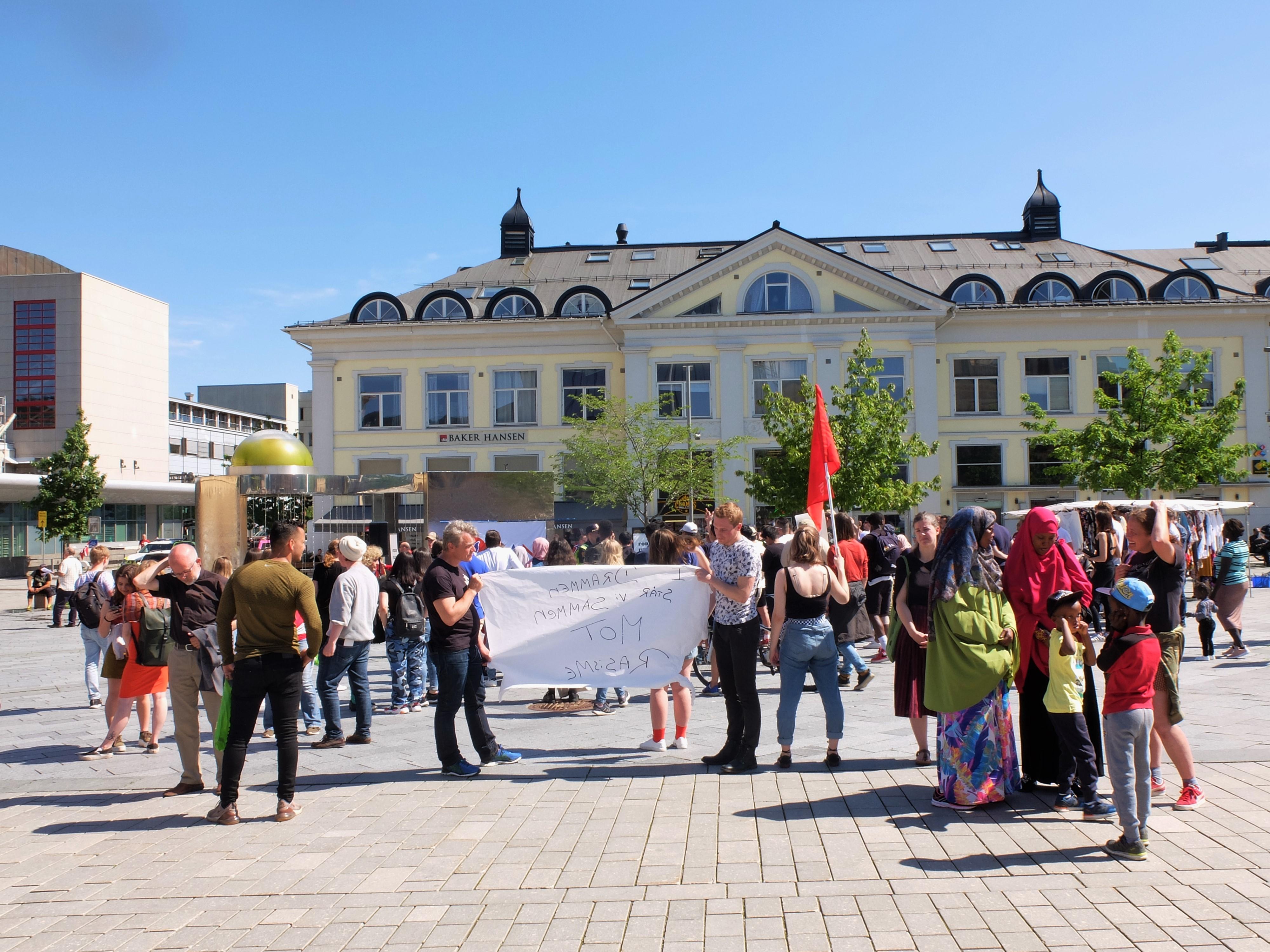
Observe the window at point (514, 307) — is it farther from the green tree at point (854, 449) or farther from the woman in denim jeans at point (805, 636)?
the woman in denim jeans at point (805, 636)

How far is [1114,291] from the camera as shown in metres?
37.6

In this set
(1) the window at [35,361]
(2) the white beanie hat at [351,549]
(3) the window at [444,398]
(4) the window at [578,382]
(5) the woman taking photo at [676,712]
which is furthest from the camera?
(1) the window at [35,361]

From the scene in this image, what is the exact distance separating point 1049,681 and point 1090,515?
1145cm

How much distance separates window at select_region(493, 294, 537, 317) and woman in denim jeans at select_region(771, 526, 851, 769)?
3235 centimetres

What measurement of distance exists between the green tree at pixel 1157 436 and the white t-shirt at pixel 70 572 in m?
26.8

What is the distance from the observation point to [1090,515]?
16547 mm

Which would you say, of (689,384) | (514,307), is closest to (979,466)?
(689,384)

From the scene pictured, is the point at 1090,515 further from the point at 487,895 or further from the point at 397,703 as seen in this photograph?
the point at 487,895

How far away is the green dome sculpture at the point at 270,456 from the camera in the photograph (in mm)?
22719

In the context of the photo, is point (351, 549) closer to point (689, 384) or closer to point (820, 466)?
point (820, 466)

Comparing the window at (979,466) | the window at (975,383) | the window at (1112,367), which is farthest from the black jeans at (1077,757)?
the window at (1112,367)

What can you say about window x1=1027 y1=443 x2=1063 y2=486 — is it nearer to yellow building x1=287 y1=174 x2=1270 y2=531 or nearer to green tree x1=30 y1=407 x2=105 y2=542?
yellow building x1=287 y1=174 x2=1270 y2=531

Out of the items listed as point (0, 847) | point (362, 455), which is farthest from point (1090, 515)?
point (362, 455)

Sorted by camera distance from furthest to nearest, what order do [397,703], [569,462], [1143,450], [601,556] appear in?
[569,462] < [1143,450] < [397,703] < [601,556]
